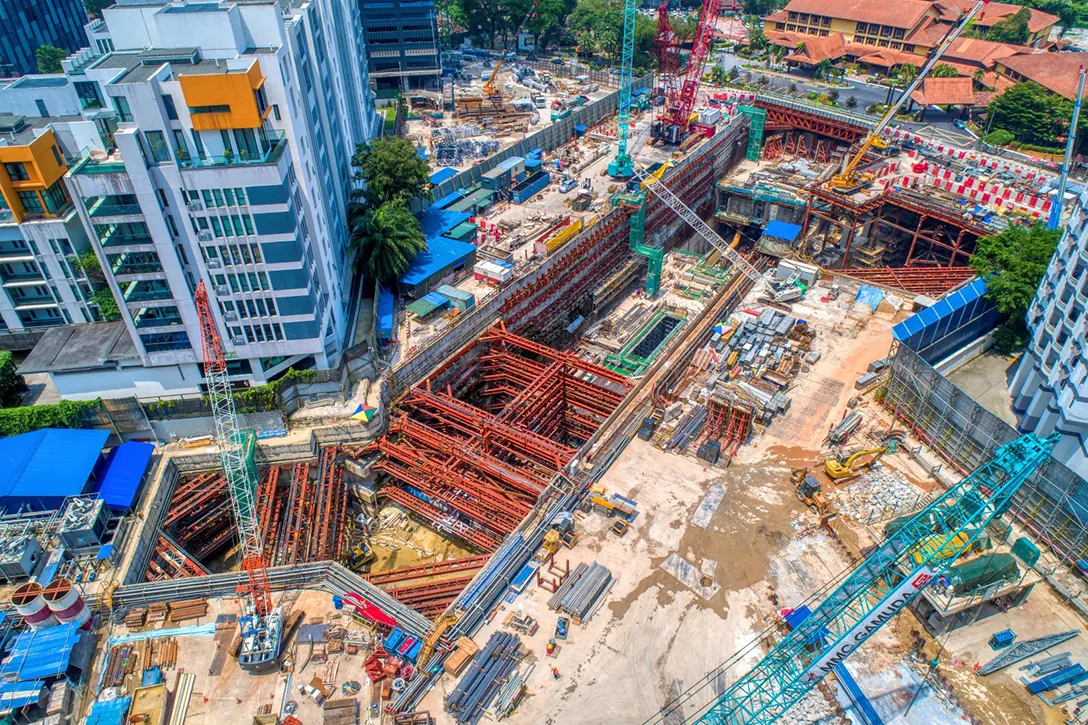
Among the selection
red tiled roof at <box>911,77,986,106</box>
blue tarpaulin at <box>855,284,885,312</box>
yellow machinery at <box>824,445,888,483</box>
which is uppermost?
red tiled roof at <box>911,77,986,106</box>

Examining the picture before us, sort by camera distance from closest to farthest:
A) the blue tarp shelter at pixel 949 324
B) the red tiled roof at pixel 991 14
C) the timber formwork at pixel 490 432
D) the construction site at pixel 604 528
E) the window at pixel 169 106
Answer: the construction site at pixel 604 528
the window at pixel 169 106
the timber formwork at pixel 490 432
the blue tarp shelter at pixel 949 324
the red tiled roof at pixel 991 14

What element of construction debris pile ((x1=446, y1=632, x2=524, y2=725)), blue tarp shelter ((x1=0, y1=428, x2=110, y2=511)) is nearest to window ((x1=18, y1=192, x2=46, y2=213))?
blue tarp shelter ((x1=0, y1=428, x2=110, y2=511))

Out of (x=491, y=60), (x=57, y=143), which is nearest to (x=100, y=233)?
(x=57, y=143)

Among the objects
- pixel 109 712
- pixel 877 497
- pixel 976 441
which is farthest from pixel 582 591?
pixel 976 441

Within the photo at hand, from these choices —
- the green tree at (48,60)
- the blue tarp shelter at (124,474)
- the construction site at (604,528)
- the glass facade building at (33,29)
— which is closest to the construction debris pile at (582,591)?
the construction site at (604,528)

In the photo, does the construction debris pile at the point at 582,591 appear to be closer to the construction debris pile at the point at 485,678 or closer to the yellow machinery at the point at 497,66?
the construction debris pile at the point at 485,678

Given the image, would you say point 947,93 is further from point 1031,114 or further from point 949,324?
point 949,324

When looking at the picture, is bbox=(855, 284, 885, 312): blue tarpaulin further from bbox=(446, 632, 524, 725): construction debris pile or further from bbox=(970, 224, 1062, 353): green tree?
bbox=(446, 632, 524, 725): construction debris pile
